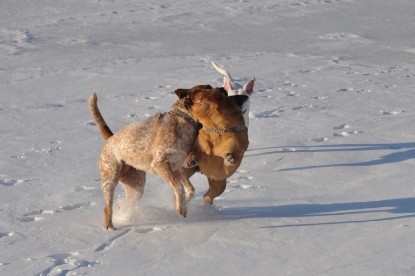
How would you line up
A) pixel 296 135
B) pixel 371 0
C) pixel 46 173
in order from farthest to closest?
pixel 371 0 → pixel 296 135 → pixel 46 173

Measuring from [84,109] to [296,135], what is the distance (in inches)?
122

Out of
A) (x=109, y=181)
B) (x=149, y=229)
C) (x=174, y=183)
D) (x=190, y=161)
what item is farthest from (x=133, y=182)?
(x=174, y=183)

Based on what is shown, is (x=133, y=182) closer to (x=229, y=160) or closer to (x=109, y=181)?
(x=109, y=181)

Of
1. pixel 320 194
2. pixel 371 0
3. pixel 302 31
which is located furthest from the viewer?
pixel 371 0

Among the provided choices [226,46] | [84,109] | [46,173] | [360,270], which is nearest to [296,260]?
[360,270]

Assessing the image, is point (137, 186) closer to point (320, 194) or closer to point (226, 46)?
point (320, 194)

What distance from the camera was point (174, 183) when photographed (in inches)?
232

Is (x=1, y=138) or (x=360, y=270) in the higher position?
(x=360, y=270)

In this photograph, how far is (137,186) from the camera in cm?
659

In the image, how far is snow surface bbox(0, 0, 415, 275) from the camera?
19.1 feet

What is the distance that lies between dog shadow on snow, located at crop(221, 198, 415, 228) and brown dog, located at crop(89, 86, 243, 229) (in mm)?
866

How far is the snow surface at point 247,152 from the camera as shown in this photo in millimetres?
5832

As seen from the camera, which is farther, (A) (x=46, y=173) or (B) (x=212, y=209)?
(A) (x=46, y=173)

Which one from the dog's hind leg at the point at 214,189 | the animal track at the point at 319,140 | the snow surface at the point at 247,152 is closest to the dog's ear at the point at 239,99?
the dog's hind leg at the point at 214,189
